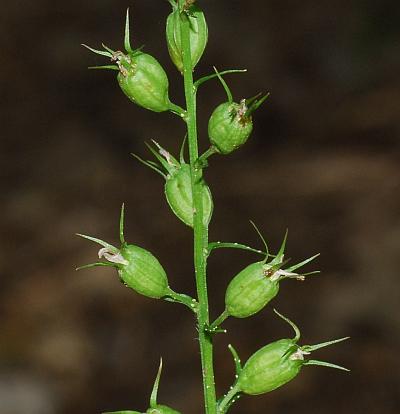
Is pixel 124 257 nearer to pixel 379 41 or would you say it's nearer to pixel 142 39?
pixel 379 41

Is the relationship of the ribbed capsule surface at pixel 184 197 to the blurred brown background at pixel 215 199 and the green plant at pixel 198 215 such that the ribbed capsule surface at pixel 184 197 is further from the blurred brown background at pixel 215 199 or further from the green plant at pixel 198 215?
the blurred brown background at pixel 215 199

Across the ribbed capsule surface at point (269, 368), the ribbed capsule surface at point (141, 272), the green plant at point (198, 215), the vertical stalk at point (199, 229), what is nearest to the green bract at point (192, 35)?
the green plant at point (198, 215)

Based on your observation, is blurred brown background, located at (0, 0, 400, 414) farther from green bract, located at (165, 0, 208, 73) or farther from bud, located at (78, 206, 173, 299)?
green bract, located at (165, 0, 208, 73)

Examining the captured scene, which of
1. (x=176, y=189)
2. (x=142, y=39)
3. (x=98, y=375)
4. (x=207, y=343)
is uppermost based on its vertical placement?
(x=176, y=189)

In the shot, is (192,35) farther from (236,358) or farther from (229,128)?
(236,358)

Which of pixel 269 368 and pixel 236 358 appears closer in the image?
pixel 236 358

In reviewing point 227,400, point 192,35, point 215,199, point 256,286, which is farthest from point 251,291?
point 215,199

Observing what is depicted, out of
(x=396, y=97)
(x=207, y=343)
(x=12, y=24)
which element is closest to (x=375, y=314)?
(x=396, y=97)
